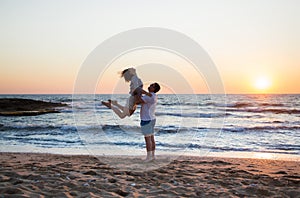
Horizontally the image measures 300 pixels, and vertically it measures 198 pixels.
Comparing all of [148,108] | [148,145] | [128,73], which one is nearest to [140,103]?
[148,108]

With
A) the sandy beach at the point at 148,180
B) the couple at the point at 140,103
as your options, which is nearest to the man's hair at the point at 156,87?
the couple at the point at 140,103

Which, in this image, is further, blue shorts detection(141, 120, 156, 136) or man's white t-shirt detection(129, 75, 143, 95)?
blue shorts detection(141, 120, 156, 136)

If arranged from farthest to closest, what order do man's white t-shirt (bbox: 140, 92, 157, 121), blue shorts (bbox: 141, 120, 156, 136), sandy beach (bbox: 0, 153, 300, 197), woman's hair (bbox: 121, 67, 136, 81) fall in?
blue shorts (bbox: 141, 120, 156, 136), man's white t-shirt (bbox: 140, 92, 157, 121), woman's hair (bbox: 121, 67, 136, 81), sandy beach (bbox: 0, 153, 300, 197)

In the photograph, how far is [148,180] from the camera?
5.56 meters

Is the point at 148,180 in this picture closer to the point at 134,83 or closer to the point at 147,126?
the point at 147,126

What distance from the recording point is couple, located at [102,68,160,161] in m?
6.70

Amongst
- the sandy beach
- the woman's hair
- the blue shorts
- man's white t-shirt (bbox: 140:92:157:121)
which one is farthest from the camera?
the blue shorts

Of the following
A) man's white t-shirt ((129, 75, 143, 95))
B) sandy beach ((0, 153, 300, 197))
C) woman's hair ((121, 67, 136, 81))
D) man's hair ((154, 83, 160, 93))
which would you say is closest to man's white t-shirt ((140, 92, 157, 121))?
man's hair ((154, 83, 160, 93))

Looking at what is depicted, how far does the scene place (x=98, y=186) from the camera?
5.00m

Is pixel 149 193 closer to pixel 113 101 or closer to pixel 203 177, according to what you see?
pixel 203 177

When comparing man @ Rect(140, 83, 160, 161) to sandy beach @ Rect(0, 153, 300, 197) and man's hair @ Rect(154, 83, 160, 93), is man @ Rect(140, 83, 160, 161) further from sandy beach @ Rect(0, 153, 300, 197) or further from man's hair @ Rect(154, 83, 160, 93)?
sandy beach @ Rect(0, 153, 300, 197)

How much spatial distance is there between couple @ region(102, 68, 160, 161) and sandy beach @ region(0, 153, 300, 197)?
0.71 meters

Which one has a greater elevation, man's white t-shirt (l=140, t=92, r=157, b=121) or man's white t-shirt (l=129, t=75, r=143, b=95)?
man's white t-shirt (l=129, t=75, r=143, b=95)

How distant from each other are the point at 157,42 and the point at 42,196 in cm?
350
